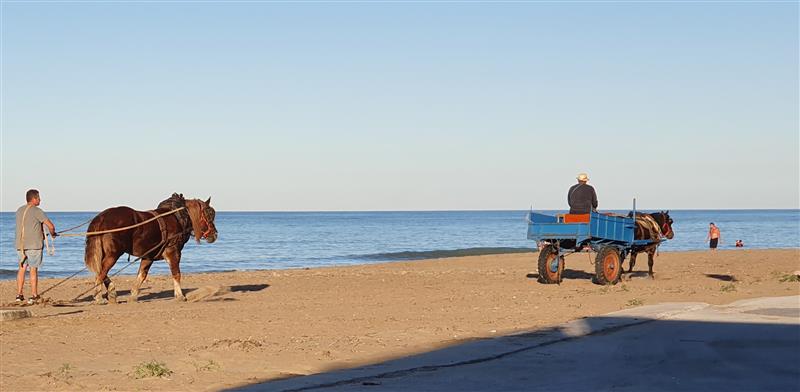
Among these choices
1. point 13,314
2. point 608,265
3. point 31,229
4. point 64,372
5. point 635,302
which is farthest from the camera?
point 608,265

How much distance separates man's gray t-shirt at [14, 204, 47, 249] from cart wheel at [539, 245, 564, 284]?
10020 millimetres

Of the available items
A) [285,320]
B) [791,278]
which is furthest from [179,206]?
[791,278]

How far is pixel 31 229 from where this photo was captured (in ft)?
53.2

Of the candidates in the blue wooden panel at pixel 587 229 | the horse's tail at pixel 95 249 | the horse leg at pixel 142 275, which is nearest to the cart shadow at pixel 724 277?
the blue wooden panel at pixel 587 229

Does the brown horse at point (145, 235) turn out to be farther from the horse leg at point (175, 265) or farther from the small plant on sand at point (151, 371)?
the small plant on sand at point (151, 371)

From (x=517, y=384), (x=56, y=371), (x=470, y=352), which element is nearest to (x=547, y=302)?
(x=470, y=352)

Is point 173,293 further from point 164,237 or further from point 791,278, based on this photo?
point 791,278

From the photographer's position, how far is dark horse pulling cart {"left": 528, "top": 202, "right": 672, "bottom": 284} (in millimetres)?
20609

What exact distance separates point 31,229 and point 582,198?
10.7 metres

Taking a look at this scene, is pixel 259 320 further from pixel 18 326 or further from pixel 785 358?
pixel 785 358

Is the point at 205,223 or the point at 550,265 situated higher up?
the point at 205,223

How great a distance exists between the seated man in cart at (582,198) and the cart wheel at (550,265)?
3.22 feet

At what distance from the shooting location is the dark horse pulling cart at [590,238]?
2061cm

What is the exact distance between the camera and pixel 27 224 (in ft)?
53.2
